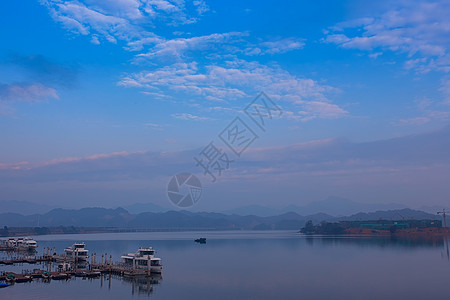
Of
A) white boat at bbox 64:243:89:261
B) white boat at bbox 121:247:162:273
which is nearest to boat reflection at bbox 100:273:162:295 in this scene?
white boat at bbox 121:247:162:273

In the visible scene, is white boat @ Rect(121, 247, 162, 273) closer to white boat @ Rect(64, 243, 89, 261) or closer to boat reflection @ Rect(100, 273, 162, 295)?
boat reflection @ Rect(100, 273, 162, 295)

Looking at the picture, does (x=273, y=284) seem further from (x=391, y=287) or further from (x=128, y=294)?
(x=128, y=294)

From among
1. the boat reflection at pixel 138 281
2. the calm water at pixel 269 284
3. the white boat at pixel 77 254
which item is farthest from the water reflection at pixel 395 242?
the white boat at pixel 77 254

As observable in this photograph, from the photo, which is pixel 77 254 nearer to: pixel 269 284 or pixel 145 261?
pixel 145 261

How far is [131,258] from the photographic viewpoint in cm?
5441

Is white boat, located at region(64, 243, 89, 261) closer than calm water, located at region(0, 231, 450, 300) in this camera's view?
No

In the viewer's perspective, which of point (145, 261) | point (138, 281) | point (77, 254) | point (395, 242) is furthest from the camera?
point (395, 242)

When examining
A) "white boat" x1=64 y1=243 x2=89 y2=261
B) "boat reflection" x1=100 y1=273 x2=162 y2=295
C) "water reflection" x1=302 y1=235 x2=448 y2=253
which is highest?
Result: "white boat" x1=64 y1=243 x2=89 y2=261

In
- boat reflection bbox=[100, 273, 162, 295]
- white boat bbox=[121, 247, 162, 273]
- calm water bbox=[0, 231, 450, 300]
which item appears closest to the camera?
Answer: calm water bbox=[0, 231, 450, 300]

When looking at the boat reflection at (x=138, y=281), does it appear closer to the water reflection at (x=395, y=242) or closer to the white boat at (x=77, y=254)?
the white boat at (x=77, y=254)

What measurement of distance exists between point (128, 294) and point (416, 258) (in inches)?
2064

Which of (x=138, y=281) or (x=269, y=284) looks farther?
(x=138, y=281)

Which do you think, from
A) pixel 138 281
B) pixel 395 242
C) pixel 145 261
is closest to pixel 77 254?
pixel 145 261

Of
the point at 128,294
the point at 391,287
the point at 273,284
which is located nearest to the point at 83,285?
the point at 128,294
